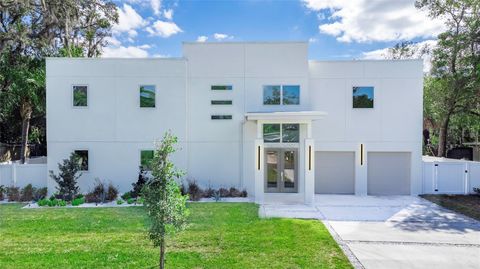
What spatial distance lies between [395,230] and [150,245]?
7.58 m

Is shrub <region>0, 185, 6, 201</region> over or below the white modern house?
below

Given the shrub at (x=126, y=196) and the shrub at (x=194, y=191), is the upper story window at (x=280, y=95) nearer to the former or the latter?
the shrub at (x=194, y=191)

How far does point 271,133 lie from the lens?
14609 mm

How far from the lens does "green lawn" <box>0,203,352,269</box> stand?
22.6 ft

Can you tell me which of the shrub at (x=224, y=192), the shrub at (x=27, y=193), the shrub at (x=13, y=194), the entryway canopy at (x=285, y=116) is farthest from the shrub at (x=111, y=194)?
the entryway canopy at (x=285, y=116)

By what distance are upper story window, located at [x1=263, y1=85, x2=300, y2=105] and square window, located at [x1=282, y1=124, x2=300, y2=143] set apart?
61.6 inches

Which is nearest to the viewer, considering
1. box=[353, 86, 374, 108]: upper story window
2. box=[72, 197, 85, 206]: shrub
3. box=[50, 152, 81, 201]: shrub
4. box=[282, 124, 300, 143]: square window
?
box=[72, 197, 85, 206]: shrub

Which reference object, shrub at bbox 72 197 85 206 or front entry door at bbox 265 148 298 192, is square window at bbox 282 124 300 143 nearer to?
front entry door at bbox 265 148 298 192

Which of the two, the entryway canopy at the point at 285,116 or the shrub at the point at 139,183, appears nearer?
the entryway canopy at the point at 285,116

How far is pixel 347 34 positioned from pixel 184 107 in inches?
549

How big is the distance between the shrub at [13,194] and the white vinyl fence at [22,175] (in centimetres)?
71

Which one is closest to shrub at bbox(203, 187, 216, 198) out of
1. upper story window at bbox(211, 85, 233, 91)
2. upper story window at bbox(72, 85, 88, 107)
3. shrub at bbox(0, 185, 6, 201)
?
upper story window at bbox(211, 85, 233, 91)

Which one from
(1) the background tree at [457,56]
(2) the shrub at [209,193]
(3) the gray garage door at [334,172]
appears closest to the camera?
(2) the shrub at [209,193]

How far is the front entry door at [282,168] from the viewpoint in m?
14.6
